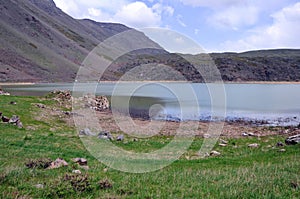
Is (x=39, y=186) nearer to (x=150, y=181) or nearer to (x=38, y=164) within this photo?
(x=38, y=164)

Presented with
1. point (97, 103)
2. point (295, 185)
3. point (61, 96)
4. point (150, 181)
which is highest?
point (61, 96)

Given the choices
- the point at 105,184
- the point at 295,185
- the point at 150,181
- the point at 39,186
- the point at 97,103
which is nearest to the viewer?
the point at 39,186

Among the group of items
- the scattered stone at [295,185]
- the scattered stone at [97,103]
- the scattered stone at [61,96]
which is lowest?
the scattered stone at [295,185]

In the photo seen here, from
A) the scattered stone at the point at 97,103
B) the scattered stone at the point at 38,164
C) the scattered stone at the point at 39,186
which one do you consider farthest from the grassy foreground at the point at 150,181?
the scattered stone at the point at 97,103

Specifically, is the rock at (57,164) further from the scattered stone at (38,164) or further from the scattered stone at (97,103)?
the scattered stone at (97,103)

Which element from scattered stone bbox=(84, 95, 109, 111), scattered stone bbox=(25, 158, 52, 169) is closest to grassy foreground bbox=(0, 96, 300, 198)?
scattered stone bbox=(25, 158, 52, 169)

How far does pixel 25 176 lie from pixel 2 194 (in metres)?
2.05

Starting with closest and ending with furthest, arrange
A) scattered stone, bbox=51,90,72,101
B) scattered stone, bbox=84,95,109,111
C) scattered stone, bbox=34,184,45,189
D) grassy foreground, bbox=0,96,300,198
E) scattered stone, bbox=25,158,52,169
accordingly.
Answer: grassy foreground, bbox=0,96,300,198 → scattered stone, bbox=34,184,45,189 → scattered stone, bbox=25,158,52,169 → scattered stone, bbox=51,90,72,101 → scattered stone, bbox=84,95,109,111

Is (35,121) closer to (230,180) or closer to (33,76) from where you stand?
(230,180)

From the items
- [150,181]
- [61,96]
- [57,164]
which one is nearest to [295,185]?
[150,181]

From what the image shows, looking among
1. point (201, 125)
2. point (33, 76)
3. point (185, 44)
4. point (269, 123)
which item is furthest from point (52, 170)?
point (33, 76)

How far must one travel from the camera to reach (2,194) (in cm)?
816

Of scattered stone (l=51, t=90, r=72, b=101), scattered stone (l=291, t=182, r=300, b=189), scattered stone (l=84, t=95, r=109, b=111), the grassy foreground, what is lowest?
the grassy foreground

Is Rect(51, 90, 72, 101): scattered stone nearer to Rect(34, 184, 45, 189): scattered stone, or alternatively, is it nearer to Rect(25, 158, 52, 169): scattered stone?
Rect(25, 158, 52, 169): scattered stone
